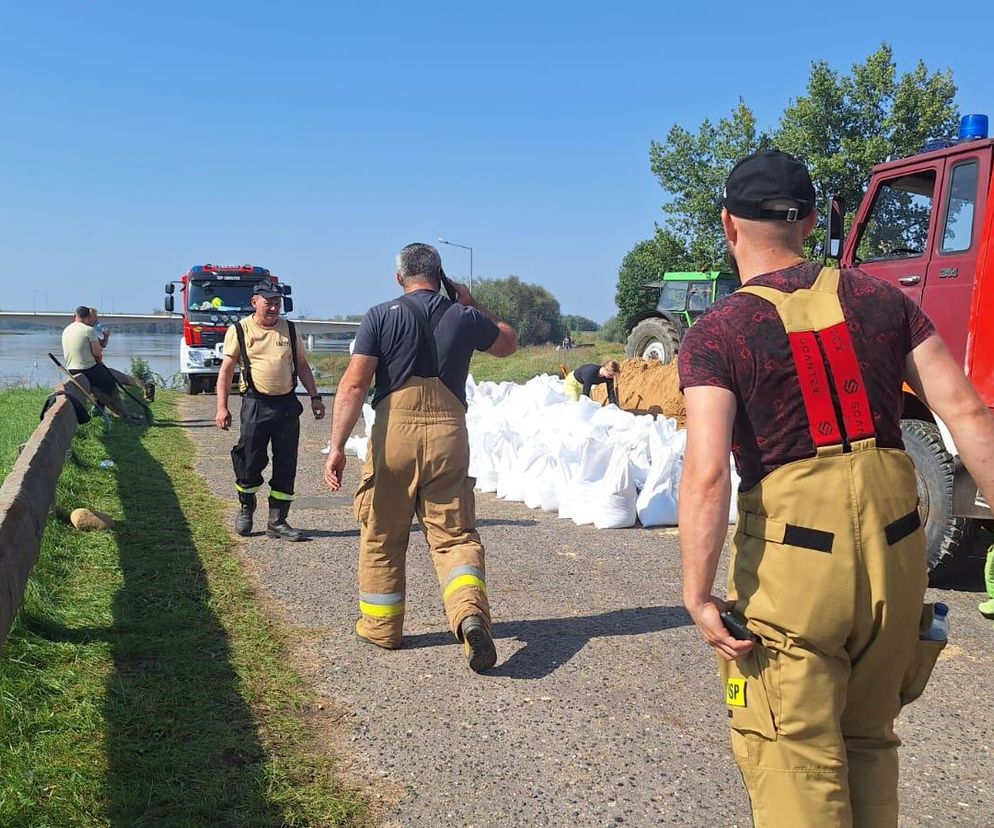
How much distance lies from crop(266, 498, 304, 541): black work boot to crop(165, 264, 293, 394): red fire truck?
14.4m

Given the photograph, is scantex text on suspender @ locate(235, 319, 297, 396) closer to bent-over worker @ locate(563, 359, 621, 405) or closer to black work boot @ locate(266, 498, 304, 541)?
black work boot @ locate(266, 498, 304, 541)

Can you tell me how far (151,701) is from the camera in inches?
151

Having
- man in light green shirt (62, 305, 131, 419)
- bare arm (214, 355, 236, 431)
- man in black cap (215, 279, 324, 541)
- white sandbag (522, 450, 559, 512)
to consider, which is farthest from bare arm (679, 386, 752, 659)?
man in light green shirt (62, 305, 131, 419)

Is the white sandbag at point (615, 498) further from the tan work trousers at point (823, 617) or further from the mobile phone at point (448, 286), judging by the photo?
the tan work trousers at point (823, 617)

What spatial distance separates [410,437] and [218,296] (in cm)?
1805

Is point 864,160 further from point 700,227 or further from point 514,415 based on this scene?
point 514,415

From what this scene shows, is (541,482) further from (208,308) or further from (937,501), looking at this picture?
(208,308)

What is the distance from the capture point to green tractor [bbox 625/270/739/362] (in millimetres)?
15617

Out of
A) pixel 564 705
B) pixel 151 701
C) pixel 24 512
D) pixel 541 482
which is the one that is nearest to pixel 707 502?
pixel 564 705

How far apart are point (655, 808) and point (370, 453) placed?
6.98 ft

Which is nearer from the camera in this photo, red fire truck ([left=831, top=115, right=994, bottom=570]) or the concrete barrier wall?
the concrete barrier wall

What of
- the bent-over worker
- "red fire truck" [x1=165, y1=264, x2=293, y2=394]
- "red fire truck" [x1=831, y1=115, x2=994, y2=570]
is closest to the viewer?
"red fire truck" [x1=831, y1=115, x2=994, y2=570]

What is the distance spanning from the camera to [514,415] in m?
9.91

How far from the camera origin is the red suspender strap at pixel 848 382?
6.66 feet
